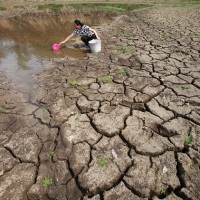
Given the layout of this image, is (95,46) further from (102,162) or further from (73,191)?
(73,191)

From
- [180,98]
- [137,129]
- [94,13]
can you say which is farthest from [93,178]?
[94,13]

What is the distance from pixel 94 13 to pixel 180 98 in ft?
32.4

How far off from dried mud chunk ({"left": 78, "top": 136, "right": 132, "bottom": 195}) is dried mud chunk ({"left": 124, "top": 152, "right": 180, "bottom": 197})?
0.10 metres

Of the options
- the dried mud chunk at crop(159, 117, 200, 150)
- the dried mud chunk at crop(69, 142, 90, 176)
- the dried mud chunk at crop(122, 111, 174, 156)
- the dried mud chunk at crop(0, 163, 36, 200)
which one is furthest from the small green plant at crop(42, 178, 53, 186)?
the dried mud chunk at crop(159, 117, 200, 150)

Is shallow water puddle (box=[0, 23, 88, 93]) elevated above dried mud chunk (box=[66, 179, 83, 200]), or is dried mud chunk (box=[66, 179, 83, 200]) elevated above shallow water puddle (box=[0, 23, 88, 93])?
dried mud chunk (box=[66, 179, 83, 200])

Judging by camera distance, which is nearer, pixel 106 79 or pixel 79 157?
pixel 79 157

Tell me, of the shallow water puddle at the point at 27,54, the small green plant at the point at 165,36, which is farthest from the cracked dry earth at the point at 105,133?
the small green plant at the point at 165,36

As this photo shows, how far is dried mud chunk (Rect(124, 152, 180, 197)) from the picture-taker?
5.75 ft

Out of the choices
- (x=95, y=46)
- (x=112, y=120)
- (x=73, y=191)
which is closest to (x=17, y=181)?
(x=73, y=191)

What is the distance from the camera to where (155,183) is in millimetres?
1784

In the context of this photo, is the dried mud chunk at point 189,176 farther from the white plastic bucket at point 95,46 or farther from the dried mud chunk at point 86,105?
the white plastic bucket at point 95,46

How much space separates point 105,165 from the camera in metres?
1.96

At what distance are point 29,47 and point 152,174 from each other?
5.22m

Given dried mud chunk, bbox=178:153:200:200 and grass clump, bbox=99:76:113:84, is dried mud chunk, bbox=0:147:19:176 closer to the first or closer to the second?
dried mud chunk, bbox=178:153:200:200
